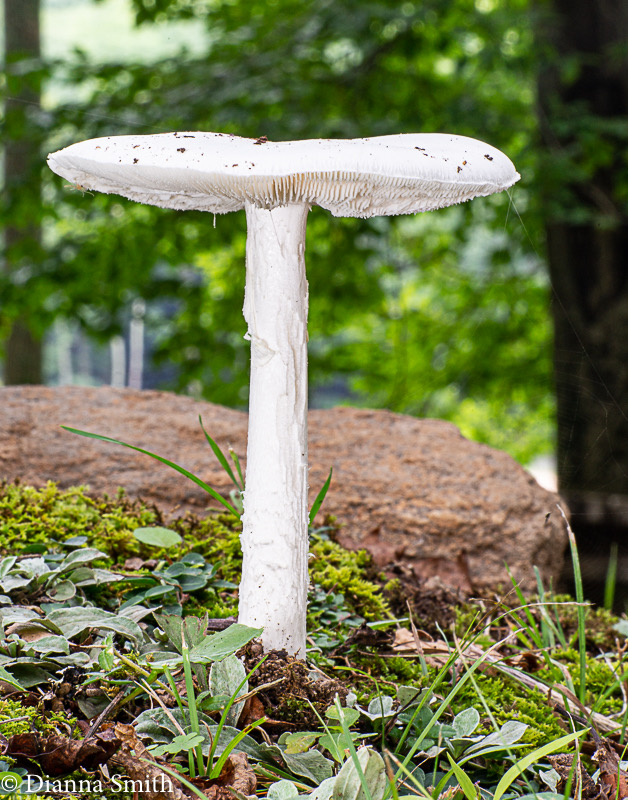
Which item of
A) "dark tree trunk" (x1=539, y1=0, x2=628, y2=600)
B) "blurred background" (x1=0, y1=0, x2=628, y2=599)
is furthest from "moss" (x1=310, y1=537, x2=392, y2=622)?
"dark tree trunk" (x1=539, y1=0, x2=628, y2=600)

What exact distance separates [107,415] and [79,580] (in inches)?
42.8

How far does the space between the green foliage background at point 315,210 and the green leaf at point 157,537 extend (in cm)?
253

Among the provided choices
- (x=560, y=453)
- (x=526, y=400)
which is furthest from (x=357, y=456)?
(x=526, y=400)

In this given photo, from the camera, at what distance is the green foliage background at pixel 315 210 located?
15.1ft

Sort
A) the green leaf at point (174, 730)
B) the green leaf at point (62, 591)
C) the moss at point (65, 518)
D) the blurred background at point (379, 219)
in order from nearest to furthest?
the green leaf at point (174, 730)
the green leaf at point (62, 591)
the moss at point (65, 518)
the blurred background at point (379, 219)

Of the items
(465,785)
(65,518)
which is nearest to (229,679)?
(465,785)

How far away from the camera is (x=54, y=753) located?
4.00 feet

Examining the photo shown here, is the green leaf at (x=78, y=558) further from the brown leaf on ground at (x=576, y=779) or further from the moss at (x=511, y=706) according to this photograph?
the brown leaf on ground at (x=576, y=779)

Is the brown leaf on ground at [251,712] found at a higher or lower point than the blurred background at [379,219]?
lower

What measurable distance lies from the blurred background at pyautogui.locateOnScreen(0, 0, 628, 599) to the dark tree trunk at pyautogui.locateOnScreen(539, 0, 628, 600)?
18mm

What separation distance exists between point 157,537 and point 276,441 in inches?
21.3

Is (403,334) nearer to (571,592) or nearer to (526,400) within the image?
(526,400)

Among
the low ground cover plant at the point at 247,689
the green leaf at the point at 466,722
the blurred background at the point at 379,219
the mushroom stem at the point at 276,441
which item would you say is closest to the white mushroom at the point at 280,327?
the mushroom stem at the point at 276,441

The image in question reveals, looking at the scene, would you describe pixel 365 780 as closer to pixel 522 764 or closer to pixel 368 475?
pixel 522 764
